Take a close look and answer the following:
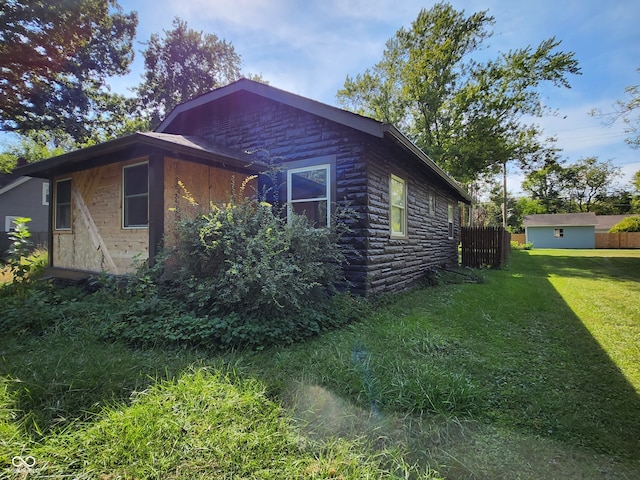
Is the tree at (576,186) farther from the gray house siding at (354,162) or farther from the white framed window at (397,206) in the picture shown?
the white framed window at (397,206)

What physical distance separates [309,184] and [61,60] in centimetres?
1508

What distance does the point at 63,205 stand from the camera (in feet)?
24.3

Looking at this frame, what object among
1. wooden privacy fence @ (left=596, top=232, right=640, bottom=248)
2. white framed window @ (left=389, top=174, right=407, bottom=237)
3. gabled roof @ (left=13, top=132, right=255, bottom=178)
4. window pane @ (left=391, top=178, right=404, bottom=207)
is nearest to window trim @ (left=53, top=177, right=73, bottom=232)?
gabled roof @ (left=13, top=132, right=255, bottom=178)

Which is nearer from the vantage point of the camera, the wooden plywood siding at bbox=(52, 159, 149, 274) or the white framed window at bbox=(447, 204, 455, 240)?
the wooden plywood siding at bbox=(52, 159, 149, 274)

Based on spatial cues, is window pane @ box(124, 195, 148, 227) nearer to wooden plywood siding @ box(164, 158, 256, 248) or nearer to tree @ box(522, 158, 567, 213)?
wooden plywood siding @ box(164, 158, 256, 248)

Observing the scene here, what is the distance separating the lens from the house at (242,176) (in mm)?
5555

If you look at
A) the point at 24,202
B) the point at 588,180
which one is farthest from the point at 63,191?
the point at 588,180

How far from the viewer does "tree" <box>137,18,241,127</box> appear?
21.2 m

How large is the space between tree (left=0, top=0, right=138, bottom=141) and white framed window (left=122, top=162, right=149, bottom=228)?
990 centimetres

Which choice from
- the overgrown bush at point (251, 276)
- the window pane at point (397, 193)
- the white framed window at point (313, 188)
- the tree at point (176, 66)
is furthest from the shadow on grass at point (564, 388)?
the tree at point (176, 66)

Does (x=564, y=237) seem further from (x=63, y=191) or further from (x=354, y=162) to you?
(x=63, y=191)

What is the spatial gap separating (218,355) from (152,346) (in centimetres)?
85

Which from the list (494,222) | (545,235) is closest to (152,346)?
(545,235)

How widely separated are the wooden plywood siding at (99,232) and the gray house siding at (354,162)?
256cm
